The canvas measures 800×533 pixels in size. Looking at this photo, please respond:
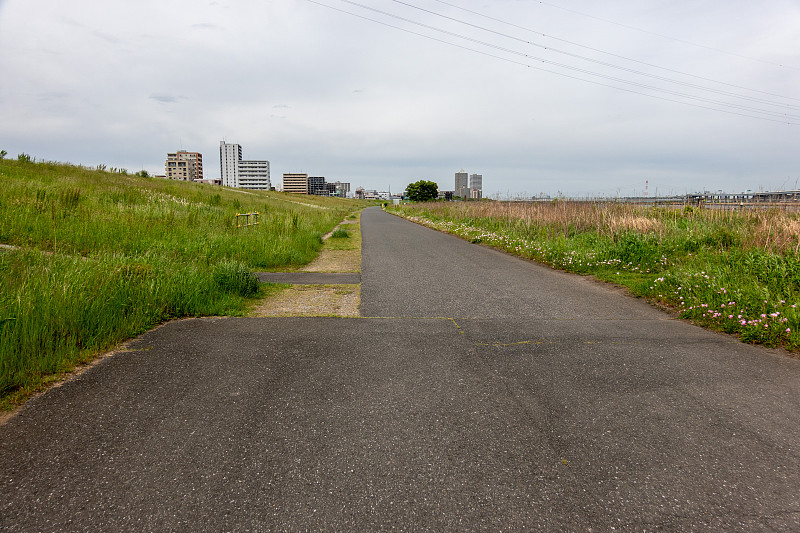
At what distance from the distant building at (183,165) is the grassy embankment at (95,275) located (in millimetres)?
173252

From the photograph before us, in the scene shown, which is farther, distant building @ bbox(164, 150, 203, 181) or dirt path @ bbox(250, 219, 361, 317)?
distant building @ bbox(164, 150, 203, 181)

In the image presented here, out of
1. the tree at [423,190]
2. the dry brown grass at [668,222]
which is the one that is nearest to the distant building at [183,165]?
the tree at [423,190]

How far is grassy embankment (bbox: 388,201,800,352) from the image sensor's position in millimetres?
5555

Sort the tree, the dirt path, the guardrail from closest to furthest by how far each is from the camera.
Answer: the dirt path, the guardrail, the tree

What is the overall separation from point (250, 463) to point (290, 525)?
23.3 inches

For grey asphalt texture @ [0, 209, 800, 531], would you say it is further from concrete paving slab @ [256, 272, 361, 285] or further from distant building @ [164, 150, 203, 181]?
distant building @ [164, 150, 203, 181]

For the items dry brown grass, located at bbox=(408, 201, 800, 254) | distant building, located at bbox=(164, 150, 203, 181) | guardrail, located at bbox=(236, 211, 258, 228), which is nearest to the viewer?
dry brown grass, located at bbox=(408, 201, 800, 254)

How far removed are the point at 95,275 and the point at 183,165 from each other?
186623 millimetres

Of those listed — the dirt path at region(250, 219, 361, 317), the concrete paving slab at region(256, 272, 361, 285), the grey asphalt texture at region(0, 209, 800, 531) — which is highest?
the concrete paving slab at region(256, 272, 361, 285)

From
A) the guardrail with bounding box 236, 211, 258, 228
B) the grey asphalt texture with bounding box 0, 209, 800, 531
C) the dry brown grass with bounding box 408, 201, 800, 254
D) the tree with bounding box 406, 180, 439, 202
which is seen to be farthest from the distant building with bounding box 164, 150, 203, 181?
the grey asphalt texture with bounding box 0, 209, 800, 531

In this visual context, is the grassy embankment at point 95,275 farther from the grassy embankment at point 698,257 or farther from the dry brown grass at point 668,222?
the dry brown grass at point 668,222

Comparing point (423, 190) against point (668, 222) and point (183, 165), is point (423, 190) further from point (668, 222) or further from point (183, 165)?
point (183, 165)

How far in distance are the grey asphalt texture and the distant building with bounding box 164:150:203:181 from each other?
183355 mm

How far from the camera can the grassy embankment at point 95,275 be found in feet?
12.7
